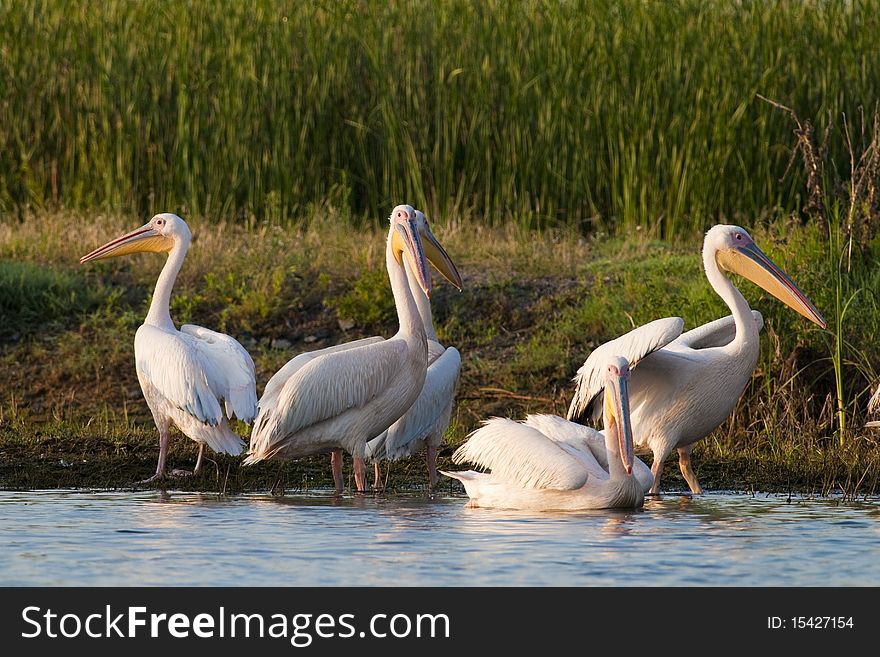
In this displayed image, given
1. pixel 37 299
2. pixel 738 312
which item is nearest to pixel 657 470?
pixel 738 312

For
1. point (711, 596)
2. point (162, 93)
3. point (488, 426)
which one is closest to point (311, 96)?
point (162, 93)

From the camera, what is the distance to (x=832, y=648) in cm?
456

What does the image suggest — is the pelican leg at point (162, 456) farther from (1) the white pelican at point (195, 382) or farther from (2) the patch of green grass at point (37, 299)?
(2) the patch of green grass at point (37, 299)

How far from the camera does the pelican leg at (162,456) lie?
7.23 meters

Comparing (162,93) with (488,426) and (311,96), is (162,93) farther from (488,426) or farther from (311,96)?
(488,426)

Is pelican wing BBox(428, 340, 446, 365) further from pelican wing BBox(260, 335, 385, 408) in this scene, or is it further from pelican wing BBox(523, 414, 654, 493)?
pelican wing BBox(523, 414, 654, 493)

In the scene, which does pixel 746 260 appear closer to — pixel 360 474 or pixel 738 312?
pixel 738 312

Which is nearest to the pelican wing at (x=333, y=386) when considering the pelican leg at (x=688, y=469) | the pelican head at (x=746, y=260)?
the pelican leg at (x=688, y=469)

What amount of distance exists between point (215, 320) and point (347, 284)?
879 millimetres

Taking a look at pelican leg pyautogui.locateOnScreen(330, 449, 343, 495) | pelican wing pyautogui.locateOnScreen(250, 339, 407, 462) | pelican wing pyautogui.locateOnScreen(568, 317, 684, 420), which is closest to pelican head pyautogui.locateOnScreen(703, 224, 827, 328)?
pelican wing pyautogui.locateOnScreen(568, 317, 684, 420)

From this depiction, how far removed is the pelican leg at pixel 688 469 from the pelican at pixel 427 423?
1.10 metres

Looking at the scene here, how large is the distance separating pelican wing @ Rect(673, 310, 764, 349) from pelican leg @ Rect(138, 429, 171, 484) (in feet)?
7.97

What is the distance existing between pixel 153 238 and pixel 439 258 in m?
1.64

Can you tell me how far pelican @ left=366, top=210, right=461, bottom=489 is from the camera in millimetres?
7219
